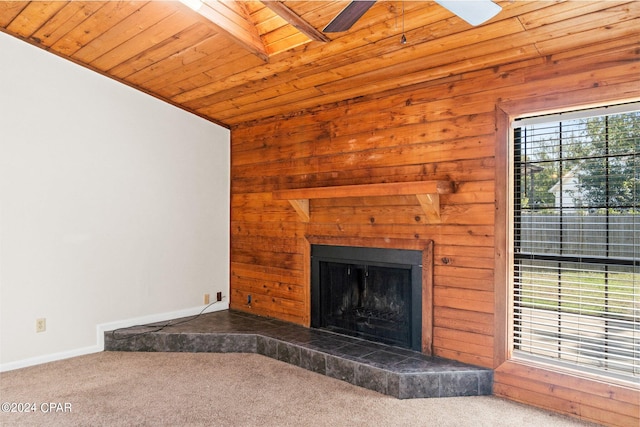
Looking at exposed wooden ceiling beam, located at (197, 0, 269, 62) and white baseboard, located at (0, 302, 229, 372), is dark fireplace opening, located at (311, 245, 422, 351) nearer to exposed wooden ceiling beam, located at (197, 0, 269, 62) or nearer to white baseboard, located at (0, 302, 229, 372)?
white baseboard, located at (0, 302, 229, 372)

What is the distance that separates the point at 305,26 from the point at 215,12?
66 centimetres

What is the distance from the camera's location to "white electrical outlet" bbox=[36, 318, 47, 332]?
365 cm

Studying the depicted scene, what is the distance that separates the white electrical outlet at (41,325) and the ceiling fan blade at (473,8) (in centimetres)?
389

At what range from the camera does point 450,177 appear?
10.6ft

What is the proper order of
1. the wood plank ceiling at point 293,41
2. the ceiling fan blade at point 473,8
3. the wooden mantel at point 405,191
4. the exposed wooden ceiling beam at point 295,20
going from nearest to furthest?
1. the ceiling fan blade at point 473,8
2. the wood plank ceiling at point 293,41
3. the exposed wooden ceiling beam at point 295,20
4. the wooden mantel at point 405,191

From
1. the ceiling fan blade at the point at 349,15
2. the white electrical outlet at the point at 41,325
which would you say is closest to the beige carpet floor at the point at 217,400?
the white electrical outlet at the point at 41,325

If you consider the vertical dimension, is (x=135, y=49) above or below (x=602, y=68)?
above

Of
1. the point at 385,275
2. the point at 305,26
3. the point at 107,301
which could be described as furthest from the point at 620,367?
the point at 107,301

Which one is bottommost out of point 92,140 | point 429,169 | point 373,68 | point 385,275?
point 385,275

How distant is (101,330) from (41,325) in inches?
20.2

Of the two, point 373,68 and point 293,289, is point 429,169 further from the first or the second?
point 293,289

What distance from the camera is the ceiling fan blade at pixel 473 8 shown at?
5.72 ft

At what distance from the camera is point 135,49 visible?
3.55 m

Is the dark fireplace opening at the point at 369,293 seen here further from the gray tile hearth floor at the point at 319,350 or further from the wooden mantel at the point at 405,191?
the wooden mantel at the point at 405,191
